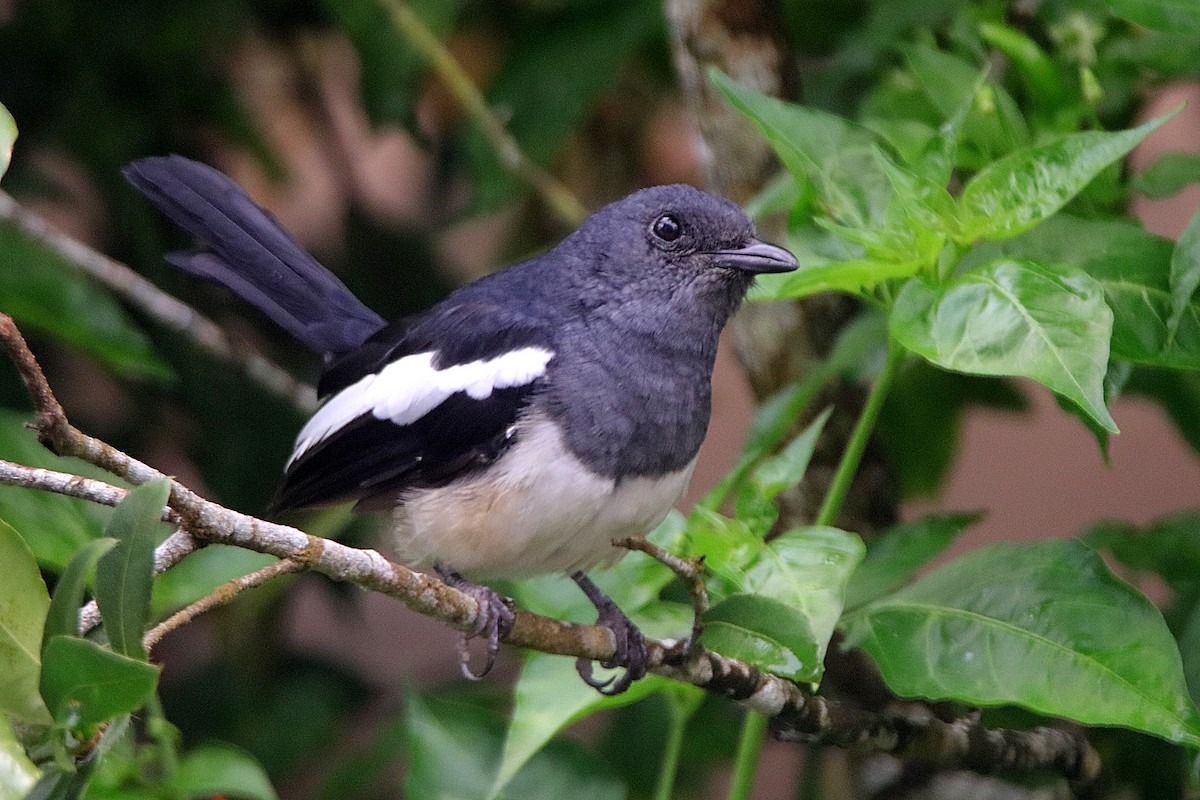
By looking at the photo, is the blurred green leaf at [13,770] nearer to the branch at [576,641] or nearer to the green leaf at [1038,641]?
the branch at [576,641]

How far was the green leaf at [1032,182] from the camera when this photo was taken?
70.1 inches

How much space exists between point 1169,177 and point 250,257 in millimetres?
1773

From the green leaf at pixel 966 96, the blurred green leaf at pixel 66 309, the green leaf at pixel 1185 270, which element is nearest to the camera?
the green leaf at pixel 1185 270

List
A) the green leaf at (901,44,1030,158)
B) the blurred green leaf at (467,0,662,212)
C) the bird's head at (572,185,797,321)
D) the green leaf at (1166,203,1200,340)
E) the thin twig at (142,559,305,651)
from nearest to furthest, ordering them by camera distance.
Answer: the thin twig at (142,559,305,651), the green leaf at (1166,203,1200,340), the green leaf at (901,44,1030,158), the bird's head at (572,185,797,321), the blurred green leaf at (467,0,662,212)

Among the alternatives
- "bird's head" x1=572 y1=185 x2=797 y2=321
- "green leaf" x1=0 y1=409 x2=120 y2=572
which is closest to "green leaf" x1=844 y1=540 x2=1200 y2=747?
"bird's head" x1=572 y1=185 x2=797 y2=321

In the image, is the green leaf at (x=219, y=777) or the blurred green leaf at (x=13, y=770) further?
the green leaf at (x=219, y=777)

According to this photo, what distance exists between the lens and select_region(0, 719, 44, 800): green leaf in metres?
1.28

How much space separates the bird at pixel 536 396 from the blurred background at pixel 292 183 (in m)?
0.28

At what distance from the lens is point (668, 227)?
2.39 meters

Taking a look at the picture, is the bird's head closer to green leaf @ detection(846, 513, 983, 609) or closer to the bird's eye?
the bird's eye

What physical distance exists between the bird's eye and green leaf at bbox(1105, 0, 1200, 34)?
84cm

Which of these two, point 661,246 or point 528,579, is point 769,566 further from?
point 661,246

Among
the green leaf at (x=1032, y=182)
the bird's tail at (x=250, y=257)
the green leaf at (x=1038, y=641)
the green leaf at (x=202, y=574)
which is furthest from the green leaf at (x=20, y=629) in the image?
the green leaf at (x=1032, y=182)

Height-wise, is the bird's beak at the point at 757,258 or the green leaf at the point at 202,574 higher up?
the bird's beak at the point at 757,258
